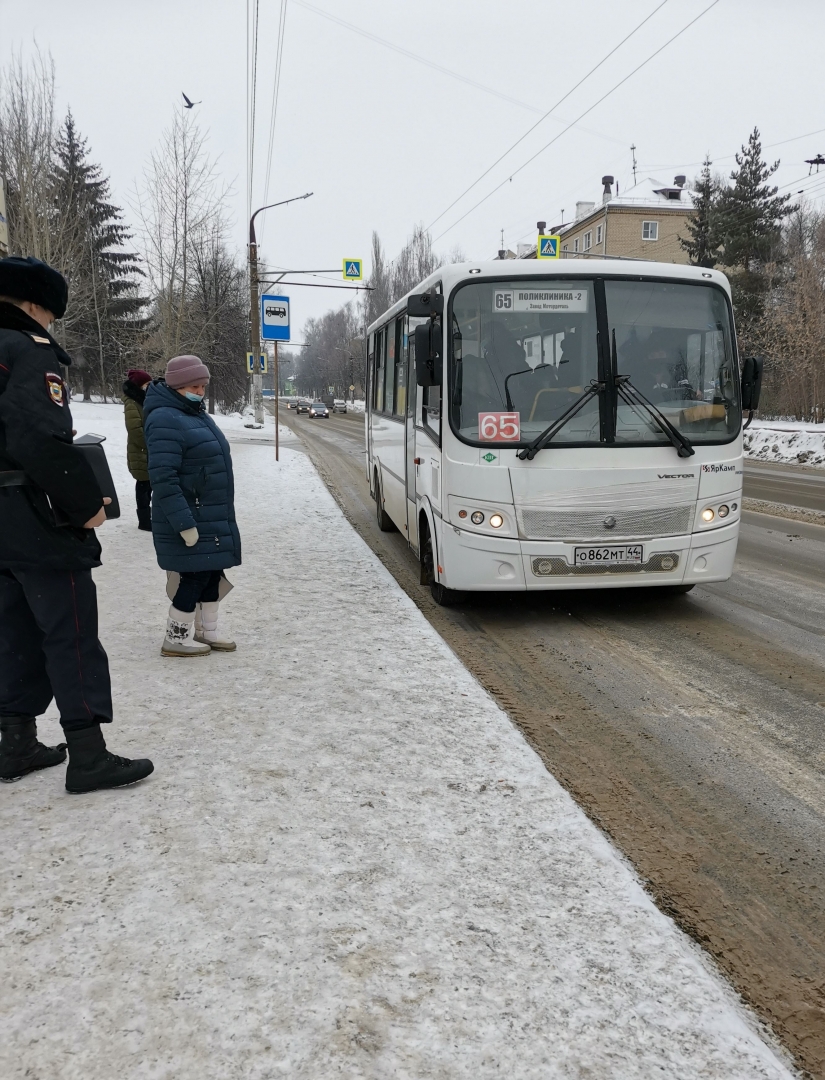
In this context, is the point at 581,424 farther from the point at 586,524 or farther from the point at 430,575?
the point at 430,575

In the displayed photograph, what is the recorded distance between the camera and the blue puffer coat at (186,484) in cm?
479

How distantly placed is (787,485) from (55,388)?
16284 millimetres

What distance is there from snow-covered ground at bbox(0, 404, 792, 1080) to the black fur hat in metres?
1.95

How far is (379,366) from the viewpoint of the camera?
36.2 feet

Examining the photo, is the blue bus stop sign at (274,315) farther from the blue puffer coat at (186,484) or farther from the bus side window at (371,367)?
the blue puffer coat at (186,484)

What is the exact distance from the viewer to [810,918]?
8.87 feet

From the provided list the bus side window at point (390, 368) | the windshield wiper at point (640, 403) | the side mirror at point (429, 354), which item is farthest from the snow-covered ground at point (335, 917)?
the bus side window at point (390, 368)

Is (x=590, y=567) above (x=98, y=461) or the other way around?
the other way around

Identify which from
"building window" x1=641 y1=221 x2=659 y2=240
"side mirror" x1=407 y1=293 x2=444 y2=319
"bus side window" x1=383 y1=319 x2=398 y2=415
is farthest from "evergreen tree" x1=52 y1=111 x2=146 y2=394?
"building window" x1=641 y1=221 x2=659 y2=240

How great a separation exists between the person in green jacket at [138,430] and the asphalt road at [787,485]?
31.7 feet

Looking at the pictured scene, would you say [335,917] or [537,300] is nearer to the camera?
[335,917]

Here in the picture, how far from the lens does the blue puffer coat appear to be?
4789 millimetres

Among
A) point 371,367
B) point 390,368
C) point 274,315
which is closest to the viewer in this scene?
point 390,368

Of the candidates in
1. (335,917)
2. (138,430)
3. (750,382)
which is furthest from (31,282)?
(138,430)
